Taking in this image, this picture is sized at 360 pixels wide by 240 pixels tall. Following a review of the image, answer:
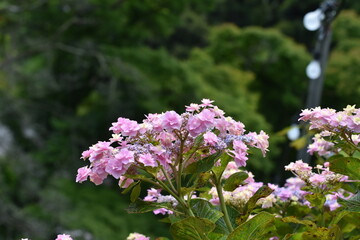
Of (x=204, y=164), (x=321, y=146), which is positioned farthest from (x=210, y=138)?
(x=321, y=146)

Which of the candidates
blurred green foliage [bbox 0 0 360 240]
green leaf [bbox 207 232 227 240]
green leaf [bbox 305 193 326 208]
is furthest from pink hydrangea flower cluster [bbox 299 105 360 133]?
blurred green foliage [bbox 0 0 360 240]

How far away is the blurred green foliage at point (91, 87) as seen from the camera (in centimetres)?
508

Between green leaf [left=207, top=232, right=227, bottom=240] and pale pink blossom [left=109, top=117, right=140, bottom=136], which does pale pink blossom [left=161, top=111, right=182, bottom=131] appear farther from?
green leaf [left=207, top=232, right=227, bottom=240]

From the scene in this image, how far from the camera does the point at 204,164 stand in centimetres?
66

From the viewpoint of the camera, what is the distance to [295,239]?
776 mm

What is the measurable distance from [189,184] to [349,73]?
6.42m

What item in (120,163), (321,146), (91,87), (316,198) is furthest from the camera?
(91,87)

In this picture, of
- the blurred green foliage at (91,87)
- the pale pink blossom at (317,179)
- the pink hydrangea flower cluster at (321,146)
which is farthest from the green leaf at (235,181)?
the blurred green foliage at (91,87)

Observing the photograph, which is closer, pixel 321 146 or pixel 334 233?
pixel 334 233

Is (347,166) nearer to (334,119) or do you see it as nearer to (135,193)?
(334,119)

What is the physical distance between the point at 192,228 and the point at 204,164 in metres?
0.08

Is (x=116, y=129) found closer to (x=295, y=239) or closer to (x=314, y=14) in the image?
(x=295, y=239)

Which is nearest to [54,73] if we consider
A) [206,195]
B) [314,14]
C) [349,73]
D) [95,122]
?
[95,122]

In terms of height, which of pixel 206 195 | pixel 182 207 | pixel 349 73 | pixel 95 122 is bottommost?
pixel 182 207
